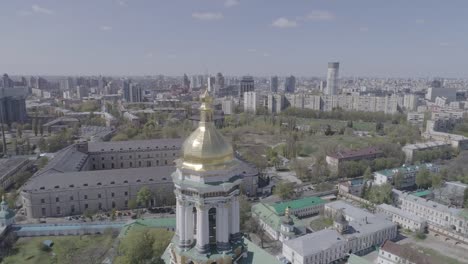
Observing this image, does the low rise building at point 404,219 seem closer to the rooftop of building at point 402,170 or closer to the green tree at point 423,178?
the rooftop of building at point 402,170

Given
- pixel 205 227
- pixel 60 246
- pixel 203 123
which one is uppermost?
pixel 203 123

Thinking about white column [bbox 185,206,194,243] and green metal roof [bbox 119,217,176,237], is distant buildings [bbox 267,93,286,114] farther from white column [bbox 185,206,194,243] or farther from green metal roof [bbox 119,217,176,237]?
white column [bbox 185,206,194,243]

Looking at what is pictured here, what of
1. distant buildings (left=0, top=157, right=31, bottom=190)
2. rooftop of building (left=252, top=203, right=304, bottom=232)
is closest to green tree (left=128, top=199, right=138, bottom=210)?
rooftop of building (left=252, top=203, right=304, bottom=232)

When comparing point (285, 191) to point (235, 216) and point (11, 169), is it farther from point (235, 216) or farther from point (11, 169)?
point (11, 169)

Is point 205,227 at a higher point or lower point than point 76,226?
higher

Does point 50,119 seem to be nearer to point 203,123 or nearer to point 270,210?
point 270,210

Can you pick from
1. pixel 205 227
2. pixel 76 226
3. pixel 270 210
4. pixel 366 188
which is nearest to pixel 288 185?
pixel 270 210

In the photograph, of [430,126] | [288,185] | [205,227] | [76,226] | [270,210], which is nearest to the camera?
[205,227]
